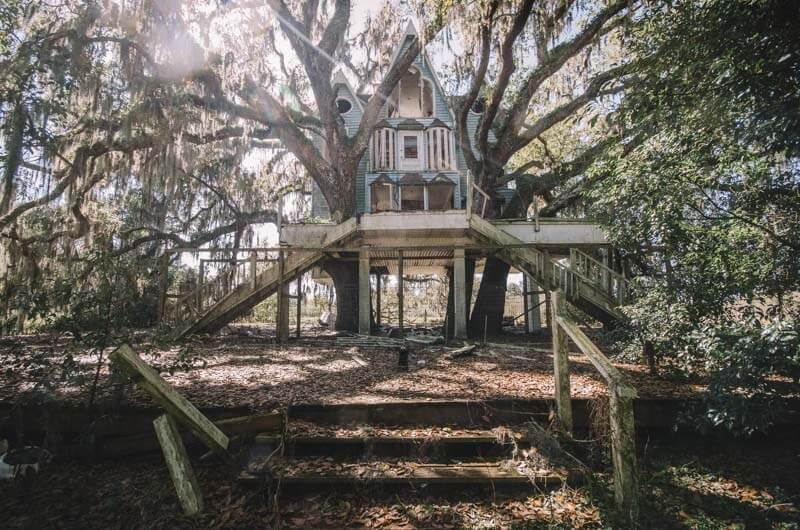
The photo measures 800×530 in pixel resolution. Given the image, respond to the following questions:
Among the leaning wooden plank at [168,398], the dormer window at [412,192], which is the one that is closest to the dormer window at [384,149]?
the dormer window at [412,192]

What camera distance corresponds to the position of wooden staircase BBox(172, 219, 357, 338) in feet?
36.7

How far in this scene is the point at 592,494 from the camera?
3.45 meters

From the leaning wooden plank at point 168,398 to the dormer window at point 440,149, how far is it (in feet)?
47.0

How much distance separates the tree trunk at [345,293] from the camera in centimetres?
1431

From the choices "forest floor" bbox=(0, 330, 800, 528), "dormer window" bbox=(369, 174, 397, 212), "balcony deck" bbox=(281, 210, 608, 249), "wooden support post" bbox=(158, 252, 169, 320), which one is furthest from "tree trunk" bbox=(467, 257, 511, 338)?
"wooden support post" bbox=(158, 252, 169, 320)

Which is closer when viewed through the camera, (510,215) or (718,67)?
(718,67)


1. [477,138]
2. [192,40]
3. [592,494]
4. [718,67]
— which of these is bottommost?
[592,494]

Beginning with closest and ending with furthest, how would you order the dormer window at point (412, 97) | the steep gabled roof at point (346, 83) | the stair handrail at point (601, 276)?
the stair handrail at point (601, 276) < the dormer window at point (412, 97) < the steep gabled roof at point (346, 83)

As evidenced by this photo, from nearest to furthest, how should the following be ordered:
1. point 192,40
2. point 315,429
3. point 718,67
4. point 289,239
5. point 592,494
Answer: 1. point 592,494
2. point 718,67
3. point 315,429
4. point 192,40
5. point 289,239

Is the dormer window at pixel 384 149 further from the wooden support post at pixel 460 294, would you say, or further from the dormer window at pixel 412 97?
the wooden support post at pixel 460 294

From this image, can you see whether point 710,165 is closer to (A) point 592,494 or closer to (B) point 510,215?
(A) point 592,494

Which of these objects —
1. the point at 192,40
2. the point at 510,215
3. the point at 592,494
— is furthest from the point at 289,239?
the point at 592,494

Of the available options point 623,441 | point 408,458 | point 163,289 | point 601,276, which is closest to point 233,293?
point 163,289

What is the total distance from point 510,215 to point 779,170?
39.4ft
